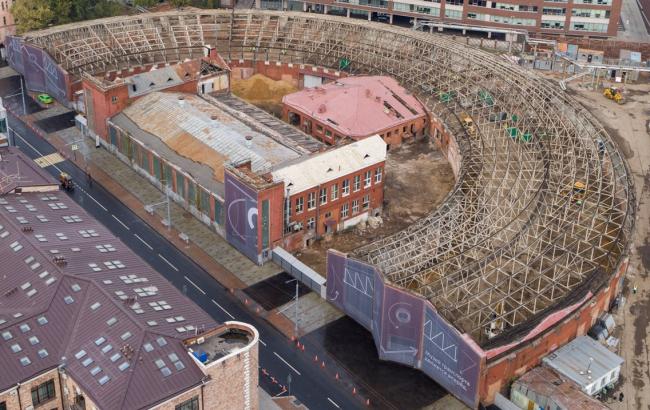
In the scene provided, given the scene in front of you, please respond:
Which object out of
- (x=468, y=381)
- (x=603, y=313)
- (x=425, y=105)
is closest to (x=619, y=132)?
(x=425, y=105)

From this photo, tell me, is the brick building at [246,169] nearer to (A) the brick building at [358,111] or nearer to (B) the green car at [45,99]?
(A) the brick building at [358,111]

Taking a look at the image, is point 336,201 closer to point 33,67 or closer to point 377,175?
point 377,175

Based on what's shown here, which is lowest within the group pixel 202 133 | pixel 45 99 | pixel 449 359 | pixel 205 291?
pixel 205 291

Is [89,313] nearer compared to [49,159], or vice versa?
[89,313]

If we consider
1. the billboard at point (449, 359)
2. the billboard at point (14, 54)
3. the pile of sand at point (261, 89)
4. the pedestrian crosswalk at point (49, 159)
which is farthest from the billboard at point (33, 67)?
the billboard at point (449, 359)

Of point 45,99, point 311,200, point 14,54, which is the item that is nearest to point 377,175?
point 311,200
